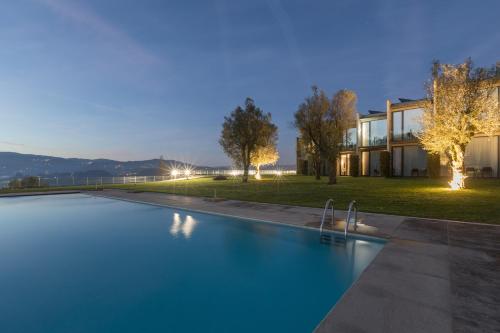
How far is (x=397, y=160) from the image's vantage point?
94.1 ft

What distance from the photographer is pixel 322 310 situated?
173 inches

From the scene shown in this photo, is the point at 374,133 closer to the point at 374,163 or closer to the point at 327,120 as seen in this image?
the point at 374,163

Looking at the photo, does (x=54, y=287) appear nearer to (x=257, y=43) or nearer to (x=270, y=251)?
(x=270, y=251)

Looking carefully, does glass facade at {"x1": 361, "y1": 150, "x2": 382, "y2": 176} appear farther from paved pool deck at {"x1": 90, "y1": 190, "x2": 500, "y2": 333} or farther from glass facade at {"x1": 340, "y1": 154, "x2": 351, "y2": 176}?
paved pool deck at {"x1": 90, "y1": 190, "x2": 500, "y2": 333}

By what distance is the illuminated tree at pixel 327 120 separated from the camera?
2211cm

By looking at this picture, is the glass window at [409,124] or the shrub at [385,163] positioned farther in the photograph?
the shrub at [385,163]

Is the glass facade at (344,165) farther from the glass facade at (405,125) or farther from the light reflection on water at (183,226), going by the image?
the light reflection on water at (183,226)

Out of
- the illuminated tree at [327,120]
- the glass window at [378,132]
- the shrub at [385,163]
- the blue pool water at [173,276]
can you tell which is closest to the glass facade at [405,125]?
the glass window at [378,132]

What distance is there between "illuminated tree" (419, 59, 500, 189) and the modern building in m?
3.29

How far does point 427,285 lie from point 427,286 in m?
0.04

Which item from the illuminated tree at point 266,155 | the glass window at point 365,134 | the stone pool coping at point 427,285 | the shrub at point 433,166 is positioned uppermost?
the glass window at point 365,134

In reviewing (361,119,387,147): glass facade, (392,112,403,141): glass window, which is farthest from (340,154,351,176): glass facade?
(392,112,403,141): glass window

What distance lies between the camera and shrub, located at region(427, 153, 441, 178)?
23688mm

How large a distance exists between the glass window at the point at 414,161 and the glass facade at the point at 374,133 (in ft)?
10.9
